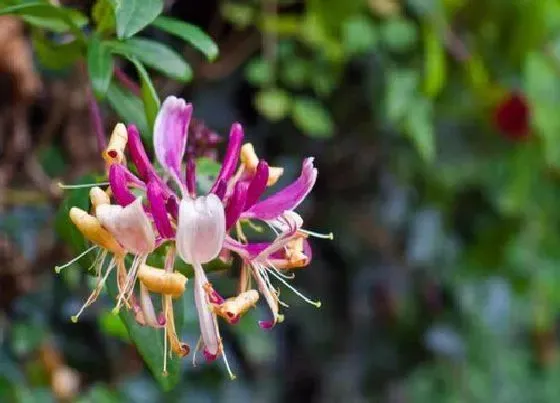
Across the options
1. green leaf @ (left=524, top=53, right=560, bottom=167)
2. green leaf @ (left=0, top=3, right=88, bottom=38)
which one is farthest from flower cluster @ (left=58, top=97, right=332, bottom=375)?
green leaf @ (left=524, top=53, right=560, bottom=167)

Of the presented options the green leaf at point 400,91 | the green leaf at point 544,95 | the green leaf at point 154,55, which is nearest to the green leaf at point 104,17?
the green leaf at point 154,55

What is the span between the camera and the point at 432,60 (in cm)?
111

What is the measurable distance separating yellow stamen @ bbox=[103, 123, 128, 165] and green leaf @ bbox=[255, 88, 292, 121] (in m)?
0.56

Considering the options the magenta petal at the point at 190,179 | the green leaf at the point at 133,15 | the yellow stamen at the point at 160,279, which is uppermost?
the green leaf at the point at 133,15

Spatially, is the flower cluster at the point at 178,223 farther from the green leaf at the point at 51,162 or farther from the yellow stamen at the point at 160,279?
the green leaf at the point at 51,162

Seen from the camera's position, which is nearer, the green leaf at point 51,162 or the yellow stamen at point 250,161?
the yellow stamen at point 250,161

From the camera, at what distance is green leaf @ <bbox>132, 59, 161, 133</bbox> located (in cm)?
64

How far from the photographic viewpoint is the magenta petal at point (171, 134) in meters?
0.60

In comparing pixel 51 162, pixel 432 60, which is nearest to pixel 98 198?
pixel 51 162

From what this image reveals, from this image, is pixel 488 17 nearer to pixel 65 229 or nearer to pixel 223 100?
pixel 223 100

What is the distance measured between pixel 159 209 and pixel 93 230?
0.04 meters

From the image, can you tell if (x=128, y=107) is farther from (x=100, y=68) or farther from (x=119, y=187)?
(x=119, y=187)

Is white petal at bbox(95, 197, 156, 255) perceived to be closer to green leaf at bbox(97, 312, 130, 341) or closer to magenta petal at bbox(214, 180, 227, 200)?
magenta petal at bbox(214, 180, 227, 200)

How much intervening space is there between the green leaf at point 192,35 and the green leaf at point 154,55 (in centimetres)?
→ 2
